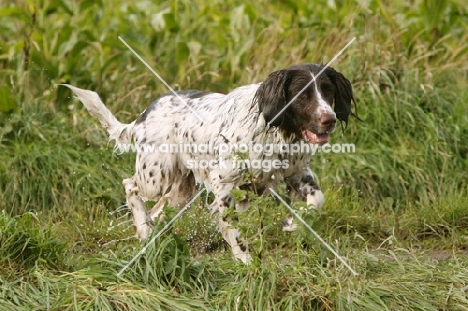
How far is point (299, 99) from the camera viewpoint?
521 cm

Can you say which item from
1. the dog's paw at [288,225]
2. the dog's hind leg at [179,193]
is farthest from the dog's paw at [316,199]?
the dog's hind leg at [179,193]

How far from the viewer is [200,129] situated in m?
5.82

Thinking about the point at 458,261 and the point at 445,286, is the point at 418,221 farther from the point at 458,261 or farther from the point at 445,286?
the point at 445,286

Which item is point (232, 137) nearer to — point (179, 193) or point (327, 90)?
point (327, 90)

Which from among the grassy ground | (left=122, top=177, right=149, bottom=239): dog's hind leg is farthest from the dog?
the grassy ground

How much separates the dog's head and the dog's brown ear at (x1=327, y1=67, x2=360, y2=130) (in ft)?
0.10

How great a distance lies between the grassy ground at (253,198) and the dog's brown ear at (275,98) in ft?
1.83

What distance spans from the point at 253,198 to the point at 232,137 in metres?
0.87

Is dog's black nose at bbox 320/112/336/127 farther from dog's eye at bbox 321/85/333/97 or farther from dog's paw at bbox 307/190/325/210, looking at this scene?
dog's paw at bbox 307/190/325/210

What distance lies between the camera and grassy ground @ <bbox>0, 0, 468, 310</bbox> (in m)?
4.57

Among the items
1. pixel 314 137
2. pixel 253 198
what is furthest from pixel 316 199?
pixel 253 198

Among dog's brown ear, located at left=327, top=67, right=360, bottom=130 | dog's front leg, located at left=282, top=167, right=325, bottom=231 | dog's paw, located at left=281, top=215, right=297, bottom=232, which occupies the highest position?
dog's brown ear, located at left=327, top=67, right=360, bottom=130

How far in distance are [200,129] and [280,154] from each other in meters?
0.63

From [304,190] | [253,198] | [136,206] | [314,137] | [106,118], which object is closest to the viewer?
[253,198]
